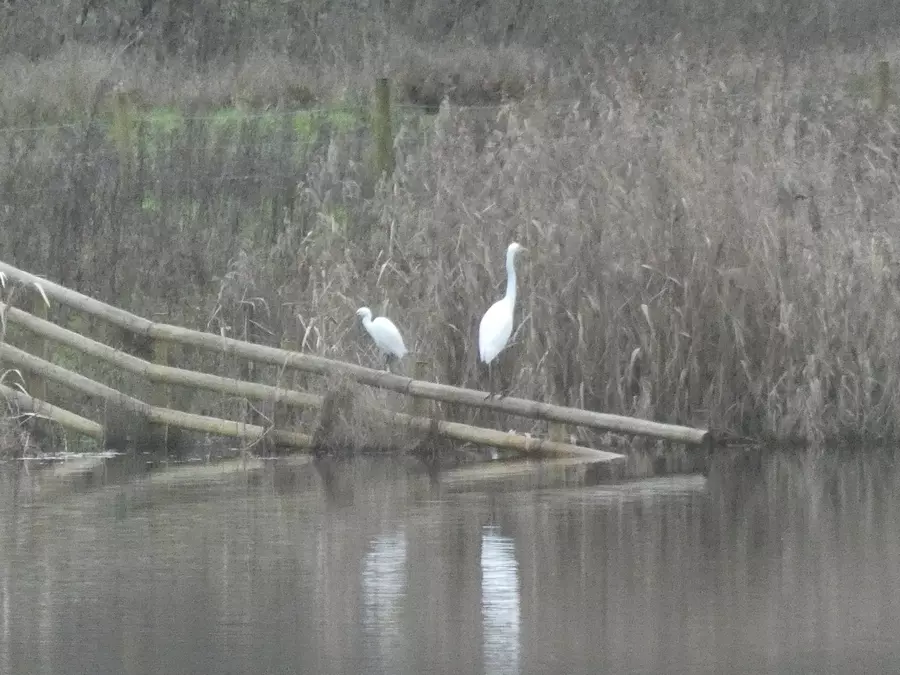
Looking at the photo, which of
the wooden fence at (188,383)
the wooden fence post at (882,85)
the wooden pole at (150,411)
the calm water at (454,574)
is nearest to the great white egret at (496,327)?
the wooden fence at (188,383)

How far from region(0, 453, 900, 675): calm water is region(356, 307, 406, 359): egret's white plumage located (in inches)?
69.8

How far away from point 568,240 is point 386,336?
1.76 meters

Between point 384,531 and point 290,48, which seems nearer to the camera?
point 384,531

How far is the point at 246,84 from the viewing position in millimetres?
23312

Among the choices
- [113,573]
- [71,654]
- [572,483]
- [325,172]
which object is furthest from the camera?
[325,172]

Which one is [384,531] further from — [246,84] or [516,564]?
[246,84]

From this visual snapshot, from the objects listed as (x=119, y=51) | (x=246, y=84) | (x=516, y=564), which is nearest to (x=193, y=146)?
(x=246, y=84)

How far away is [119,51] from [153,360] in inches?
424

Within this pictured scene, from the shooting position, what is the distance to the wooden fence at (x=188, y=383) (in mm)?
13445

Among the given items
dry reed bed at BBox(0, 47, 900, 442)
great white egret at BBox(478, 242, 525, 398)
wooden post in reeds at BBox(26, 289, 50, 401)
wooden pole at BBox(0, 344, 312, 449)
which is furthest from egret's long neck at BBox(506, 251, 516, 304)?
wooden post in reeds at BBox(26, 289, 50, 401)

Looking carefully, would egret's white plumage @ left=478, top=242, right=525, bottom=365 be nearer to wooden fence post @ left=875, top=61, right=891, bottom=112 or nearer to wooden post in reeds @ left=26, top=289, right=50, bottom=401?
wooden post in reeds @ left=26, top=289, right=50, bottom=401

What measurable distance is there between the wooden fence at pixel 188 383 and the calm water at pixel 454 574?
1.18 metres

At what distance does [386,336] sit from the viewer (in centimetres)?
1394

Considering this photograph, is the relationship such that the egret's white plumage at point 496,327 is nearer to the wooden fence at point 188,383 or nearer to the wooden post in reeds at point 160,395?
the wooden fence at point 188,383
